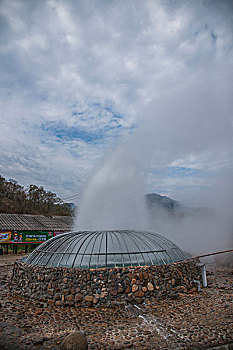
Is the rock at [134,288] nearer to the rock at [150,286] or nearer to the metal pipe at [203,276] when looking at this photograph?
the rock at [150,286]

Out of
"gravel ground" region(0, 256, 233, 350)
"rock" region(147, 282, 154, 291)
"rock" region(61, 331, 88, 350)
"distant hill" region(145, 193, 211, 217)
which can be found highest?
"distant hill" region(145, 193, 211, 217)

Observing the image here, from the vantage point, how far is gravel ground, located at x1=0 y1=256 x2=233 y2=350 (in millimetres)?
5812

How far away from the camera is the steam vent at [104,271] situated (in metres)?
8.42

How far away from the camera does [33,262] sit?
10.5m

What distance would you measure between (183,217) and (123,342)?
2571 centimetres

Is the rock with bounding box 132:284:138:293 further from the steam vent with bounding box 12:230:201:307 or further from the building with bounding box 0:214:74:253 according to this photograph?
the building with bounding box 0:214:74:253

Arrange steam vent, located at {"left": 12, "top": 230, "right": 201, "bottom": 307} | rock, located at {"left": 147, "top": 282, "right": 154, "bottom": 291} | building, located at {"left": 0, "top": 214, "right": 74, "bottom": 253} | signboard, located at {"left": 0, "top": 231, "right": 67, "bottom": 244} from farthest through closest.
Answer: building, located at {"left": 0, "top": 214, "right": 74, "bottom": 253} → signboard, located at {"left": 0, "top": 231, "right": 67, "bottom": 244} → rock, located at {"left": 147, "top": 282, "right": 154, "bottom": 291} → steam vent, located at {"left": 12, "top": 230, "right": 201, "bottom": 307}

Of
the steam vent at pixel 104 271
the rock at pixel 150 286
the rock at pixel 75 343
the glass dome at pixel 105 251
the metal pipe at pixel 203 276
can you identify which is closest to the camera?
the rock at pixel 75 343

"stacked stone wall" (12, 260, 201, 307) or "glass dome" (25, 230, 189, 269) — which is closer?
"stacked stone wall" (12, 260, 201, 307)

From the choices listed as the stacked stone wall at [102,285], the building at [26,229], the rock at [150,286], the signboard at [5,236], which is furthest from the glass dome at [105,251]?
the building at [26,229]

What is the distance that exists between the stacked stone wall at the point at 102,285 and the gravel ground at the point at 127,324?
0.97 ft

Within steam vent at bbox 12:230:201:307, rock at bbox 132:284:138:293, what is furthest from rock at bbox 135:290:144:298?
rock at bbox 132:284:138:293

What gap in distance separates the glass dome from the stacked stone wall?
55cm

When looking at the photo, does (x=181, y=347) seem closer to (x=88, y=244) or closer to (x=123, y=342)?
(x=123, y=342)
